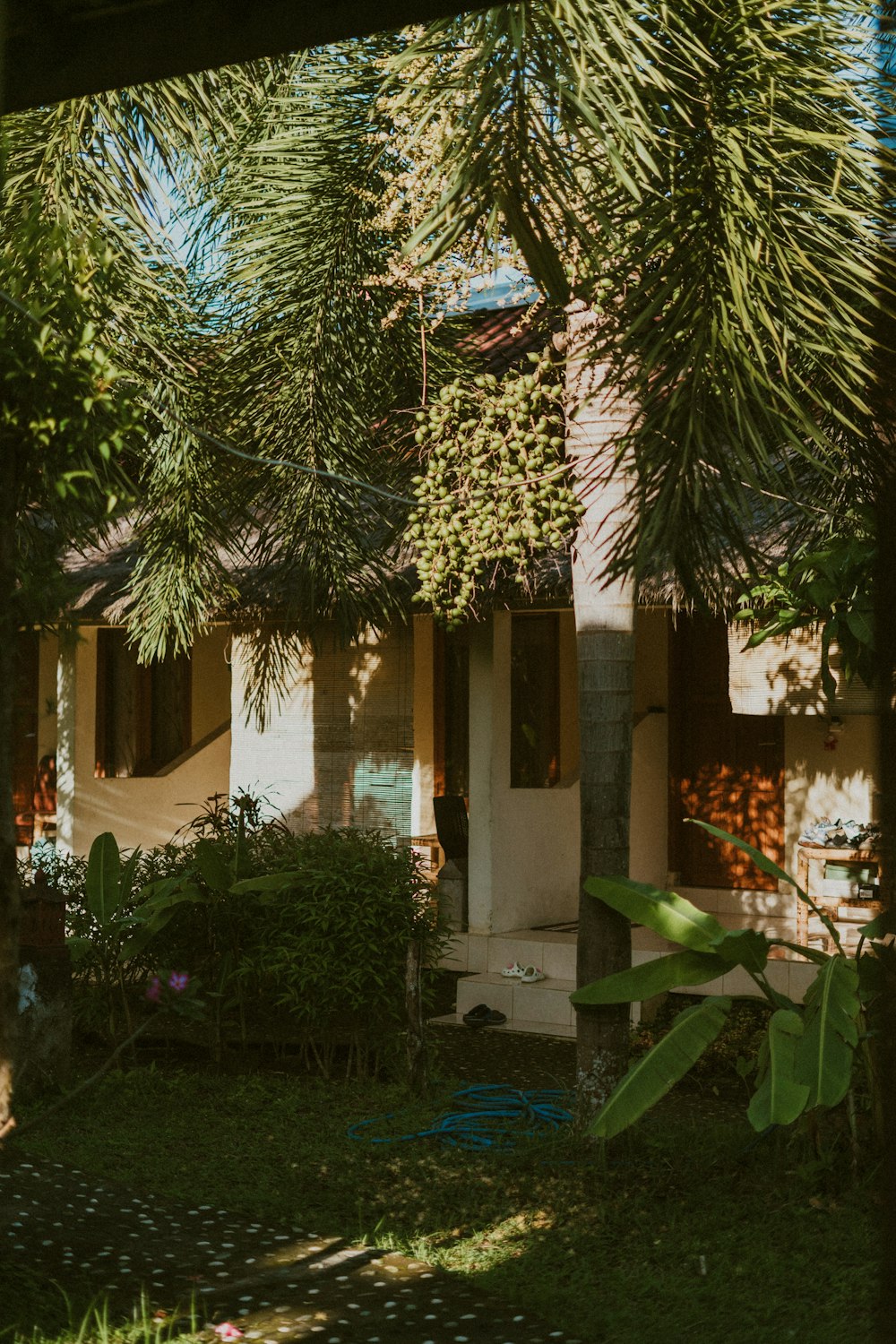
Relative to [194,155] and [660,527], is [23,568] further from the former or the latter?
[194,155]

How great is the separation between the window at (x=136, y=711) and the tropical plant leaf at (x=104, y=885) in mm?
6117

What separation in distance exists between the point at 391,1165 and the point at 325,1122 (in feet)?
2.31

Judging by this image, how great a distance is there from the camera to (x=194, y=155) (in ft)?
21.7

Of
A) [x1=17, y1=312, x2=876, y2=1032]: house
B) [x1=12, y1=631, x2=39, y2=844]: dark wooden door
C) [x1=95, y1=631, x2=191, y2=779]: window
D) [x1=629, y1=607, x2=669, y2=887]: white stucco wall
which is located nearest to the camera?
[x1=17, y1=312, x2=876, y2=1032]: house

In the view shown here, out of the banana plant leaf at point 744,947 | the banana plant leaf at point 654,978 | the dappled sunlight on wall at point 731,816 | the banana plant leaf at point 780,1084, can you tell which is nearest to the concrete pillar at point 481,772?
the dappled sunlight on wall at point 731,816

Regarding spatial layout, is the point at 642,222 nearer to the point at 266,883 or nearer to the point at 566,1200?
the point at 566,1200

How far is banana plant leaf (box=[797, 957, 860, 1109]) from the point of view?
4.52 meters

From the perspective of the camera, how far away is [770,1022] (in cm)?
492

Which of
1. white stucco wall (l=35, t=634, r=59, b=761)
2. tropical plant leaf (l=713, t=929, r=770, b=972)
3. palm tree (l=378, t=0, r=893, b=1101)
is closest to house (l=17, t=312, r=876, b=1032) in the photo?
white stucco wall (l=35, t=634, r=59, b=761)

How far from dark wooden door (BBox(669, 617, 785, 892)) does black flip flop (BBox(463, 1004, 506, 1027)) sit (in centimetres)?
284

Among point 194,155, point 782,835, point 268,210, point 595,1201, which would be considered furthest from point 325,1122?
point 782,835

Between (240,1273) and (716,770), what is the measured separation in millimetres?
7092

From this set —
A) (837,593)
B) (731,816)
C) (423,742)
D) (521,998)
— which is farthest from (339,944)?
(731,816)

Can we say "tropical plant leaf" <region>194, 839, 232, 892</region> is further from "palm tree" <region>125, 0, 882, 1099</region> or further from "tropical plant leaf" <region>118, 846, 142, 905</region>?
"palm tree" <region>125, 0, 882, 1099</region>
